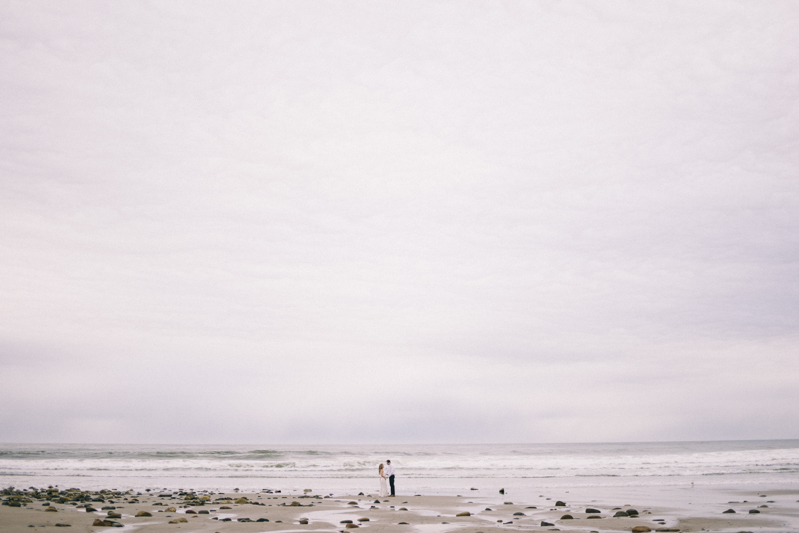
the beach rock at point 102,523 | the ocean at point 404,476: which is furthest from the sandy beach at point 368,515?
the ocean at point 404,476

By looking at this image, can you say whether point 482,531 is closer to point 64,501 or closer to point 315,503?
point 315,503

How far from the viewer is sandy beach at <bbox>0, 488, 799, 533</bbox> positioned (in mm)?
11789

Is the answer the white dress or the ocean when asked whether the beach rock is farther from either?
the ocean

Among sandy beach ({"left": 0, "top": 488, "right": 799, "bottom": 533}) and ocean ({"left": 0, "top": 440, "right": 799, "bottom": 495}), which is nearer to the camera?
sandy beach ({"left": 0, "top": 488, "right": 799, "bottom": 533})

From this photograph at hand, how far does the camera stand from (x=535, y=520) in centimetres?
1357

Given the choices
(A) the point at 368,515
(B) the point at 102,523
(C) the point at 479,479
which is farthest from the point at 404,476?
(B) the point at 102,523

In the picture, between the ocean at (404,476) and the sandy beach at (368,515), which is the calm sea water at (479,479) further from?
the sandy beach at (368,515)

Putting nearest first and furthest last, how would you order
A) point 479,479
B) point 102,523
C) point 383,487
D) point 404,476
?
1. point 102,523
2. point 383,487
3. point 479,479
4. point 404,476

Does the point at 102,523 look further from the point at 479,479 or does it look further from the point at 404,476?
the point at 404,476

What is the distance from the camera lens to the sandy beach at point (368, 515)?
11.8 meters

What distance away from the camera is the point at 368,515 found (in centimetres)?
1471

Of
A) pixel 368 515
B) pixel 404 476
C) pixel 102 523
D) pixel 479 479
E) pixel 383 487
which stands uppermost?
pixel 102 523

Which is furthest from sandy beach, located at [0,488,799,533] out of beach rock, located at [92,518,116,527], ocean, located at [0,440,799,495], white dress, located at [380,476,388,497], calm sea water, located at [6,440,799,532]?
ocean, located at [0,440,799,495]

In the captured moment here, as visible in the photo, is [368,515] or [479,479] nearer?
[368,515]
